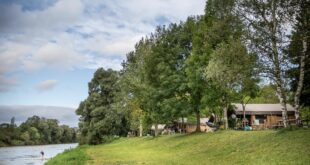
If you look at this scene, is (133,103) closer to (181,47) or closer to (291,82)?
(181,47)

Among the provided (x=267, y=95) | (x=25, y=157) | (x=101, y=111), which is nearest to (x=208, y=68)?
(x=101, y=111)

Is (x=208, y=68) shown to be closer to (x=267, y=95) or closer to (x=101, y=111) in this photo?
(x=101, y=111)

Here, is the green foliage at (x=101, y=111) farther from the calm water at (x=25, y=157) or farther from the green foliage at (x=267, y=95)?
the green foliage at (x=267, y=95)

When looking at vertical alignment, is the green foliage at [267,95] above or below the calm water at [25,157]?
above

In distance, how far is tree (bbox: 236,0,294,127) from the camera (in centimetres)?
3547

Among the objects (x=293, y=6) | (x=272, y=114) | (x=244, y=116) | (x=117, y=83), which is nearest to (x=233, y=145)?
(x=293, y=6)

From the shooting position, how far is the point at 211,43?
153ft

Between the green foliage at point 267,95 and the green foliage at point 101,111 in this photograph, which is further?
the green foliage at point 101,111

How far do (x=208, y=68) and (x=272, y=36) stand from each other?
21.2ft

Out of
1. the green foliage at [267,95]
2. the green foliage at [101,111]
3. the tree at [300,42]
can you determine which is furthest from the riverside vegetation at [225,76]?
the green foliage at [101,111]

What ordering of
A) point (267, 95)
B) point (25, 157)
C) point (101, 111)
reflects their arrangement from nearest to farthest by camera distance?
1. point (25, 157)
2. point (101, 111)
3. point (267, 95)

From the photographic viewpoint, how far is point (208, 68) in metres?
38.6

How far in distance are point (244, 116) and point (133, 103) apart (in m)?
20.3

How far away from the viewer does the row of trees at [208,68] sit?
35.6m
